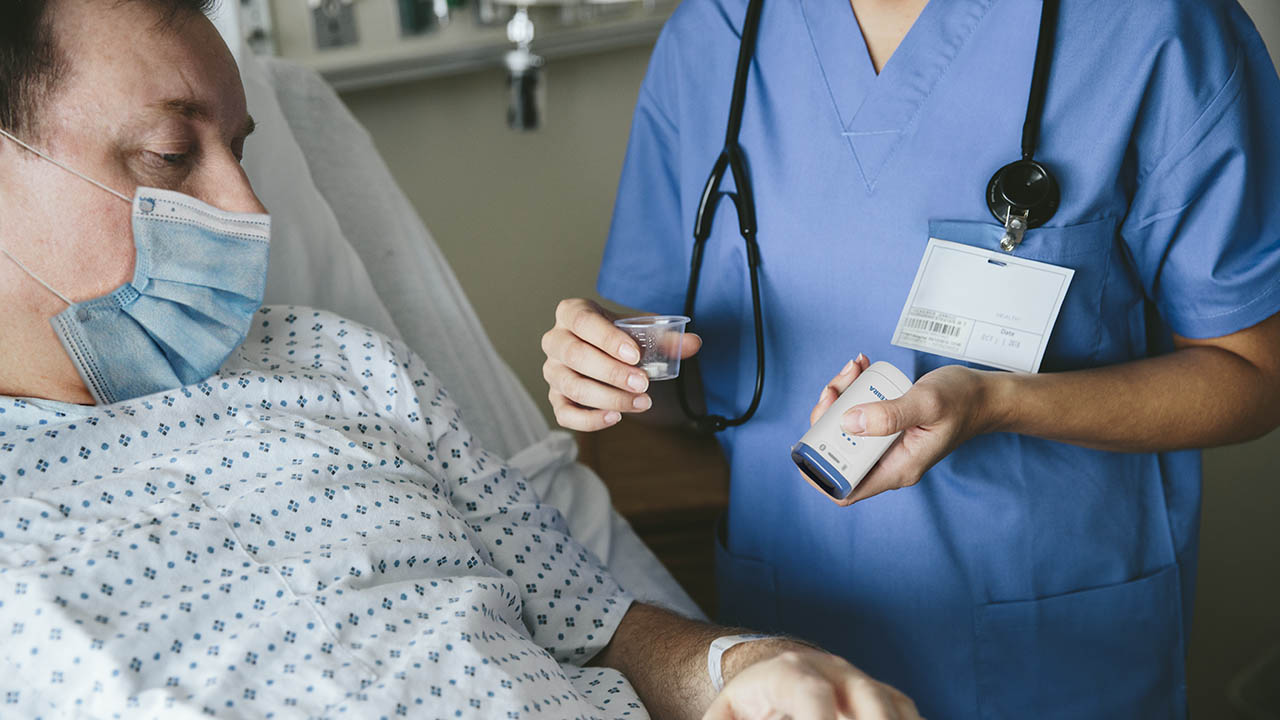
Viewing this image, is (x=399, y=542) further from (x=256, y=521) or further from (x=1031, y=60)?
(x=1031, y=60)

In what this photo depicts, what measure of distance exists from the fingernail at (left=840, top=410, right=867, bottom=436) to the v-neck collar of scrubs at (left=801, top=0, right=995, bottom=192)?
0.33 meters

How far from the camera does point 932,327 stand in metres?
1.10

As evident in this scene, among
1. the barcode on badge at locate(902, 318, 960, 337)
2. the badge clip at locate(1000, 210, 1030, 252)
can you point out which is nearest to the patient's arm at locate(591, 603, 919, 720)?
the barcode on badge at locate(902, 318, 960, 337)

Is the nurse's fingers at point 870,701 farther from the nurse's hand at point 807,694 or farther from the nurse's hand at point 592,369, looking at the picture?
the nurse's hand at point 592,369

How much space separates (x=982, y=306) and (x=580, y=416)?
1.50 ft

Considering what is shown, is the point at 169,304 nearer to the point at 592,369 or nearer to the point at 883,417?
the point at 592,369

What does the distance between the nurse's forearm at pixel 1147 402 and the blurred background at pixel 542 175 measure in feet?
2.98

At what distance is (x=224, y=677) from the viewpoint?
2.91 ft

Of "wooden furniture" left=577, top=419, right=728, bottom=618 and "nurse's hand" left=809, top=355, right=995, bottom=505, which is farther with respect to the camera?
"wooden furniture" left=577, top=419, right=728, bottom=618

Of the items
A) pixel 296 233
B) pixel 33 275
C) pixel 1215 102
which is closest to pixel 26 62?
pixel 33 275

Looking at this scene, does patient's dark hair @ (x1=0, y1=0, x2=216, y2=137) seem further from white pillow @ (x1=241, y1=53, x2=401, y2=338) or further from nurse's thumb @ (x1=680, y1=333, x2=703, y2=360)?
nurse's thumb @ (x1=680, y1=333, x2=703, y2=360)

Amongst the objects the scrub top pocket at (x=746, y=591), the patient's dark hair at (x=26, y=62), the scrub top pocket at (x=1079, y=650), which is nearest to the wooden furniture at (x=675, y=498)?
the scrub top pocket at (x=746, y=591)

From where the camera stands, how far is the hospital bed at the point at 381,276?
62.6 inches

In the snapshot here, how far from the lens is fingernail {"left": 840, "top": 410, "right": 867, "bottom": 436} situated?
0.92m
